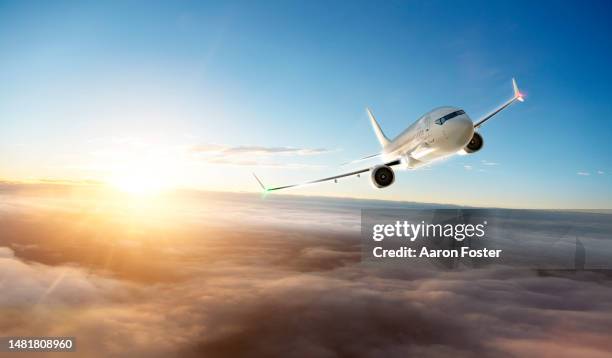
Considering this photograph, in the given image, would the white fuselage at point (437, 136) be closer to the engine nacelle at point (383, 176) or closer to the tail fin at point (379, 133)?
the engine nacelle at point (383, 176)

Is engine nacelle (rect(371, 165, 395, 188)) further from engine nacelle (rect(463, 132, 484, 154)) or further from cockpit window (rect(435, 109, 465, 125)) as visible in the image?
engine nacelle (rect(463, 132, 484, 154))

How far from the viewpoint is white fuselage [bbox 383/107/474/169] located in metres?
33.1

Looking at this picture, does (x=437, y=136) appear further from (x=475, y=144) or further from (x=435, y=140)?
(x=475, y=144)

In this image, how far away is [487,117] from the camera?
37750 millimetres

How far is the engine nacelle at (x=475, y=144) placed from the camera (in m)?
37.9

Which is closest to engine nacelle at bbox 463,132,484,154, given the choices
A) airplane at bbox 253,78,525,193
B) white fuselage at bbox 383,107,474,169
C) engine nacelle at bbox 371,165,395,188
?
airplane at bbox 253,78,525,193

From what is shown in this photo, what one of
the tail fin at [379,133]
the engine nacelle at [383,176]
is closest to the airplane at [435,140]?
the engine nacelle at [383,176]

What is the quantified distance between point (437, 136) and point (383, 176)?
6656 mm

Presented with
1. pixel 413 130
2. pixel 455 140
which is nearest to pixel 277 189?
pixel 413 130

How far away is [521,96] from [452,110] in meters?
7.70

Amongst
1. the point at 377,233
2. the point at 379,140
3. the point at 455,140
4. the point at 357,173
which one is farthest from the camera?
the point at 379,140

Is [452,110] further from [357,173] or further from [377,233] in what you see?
[377,233]

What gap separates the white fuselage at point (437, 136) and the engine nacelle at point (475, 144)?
155 inches

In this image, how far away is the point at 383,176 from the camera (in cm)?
3434
